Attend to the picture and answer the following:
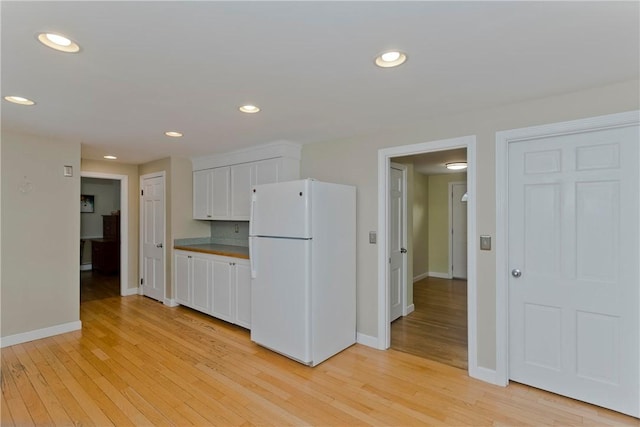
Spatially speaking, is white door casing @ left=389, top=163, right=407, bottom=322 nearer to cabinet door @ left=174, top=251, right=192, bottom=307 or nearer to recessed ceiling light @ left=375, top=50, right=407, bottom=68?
recessed ceiling light @ left=375, top=50, right=407, bottom=68

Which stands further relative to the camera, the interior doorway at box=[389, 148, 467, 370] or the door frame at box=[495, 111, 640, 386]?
the interior doorway at box=[389, 148, 467, 370]

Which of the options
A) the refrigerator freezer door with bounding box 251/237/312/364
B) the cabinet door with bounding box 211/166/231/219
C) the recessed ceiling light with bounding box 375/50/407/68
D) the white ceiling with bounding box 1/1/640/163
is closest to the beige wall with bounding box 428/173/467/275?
the white ceiling with bounding box 1/1/640/163

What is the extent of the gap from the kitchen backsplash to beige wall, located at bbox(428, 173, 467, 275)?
172 inches

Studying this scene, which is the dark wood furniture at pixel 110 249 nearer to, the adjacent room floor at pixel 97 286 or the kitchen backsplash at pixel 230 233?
the adjacent room floor at pixel 97 286

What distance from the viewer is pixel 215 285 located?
3.98 meters

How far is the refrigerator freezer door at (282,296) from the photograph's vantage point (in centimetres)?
280

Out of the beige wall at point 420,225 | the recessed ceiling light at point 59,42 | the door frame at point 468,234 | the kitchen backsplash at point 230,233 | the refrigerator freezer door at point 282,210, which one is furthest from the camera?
the beige wall at point 420,225

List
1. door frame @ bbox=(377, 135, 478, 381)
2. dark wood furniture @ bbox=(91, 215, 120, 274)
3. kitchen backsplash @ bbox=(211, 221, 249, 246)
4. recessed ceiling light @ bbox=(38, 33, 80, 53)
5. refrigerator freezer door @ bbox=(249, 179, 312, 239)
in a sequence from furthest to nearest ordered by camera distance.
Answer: dark wood furniture @ bbox=(91, 215, 120, 274) → kitchen backsplash @ bbox=(211, 221, 249, 246) → refrigerator freezer door @ bbox=(249, 179, 312, 239) → door frame @ bbox=(377, 135, 478, 381) → recessed ceiling light @ bbox=(38, 33, 80, 53)

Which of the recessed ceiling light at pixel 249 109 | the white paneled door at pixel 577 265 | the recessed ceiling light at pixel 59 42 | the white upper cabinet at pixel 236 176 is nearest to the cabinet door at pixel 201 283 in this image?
the white upper cabinet at pixel 236 176

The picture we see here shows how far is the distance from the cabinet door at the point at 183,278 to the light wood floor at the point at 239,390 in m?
1.05

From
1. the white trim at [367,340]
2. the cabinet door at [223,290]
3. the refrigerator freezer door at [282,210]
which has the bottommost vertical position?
the white trim at [367,340]

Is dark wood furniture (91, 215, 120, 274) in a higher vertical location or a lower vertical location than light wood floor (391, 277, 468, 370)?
higher

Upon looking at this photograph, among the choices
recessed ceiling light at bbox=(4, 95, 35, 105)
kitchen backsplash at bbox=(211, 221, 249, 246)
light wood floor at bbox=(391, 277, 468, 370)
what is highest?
recessed ceiling light at bbox=(4, 95, 35, 105)

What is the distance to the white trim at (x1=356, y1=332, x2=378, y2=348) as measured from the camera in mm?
3217
